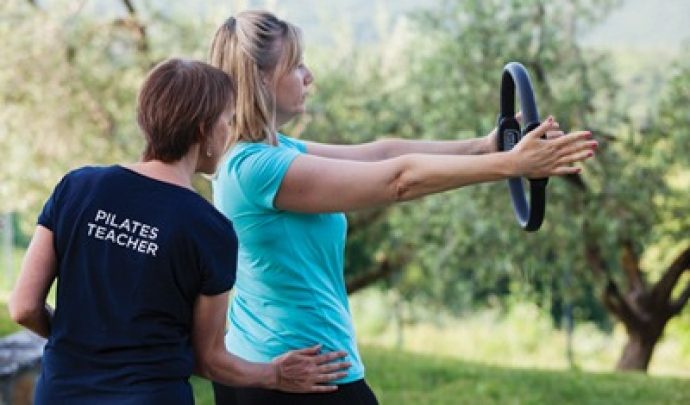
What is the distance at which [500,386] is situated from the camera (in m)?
7.89

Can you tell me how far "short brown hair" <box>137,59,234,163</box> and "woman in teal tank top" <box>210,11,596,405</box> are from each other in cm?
29

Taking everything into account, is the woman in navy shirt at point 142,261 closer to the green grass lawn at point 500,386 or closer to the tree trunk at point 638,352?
the green grass lawn at point 500,386

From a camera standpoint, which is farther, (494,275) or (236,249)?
(494,275)

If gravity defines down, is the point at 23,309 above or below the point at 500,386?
above

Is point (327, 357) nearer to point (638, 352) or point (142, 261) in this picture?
point (142, 261)

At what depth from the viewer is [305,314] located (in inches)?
105

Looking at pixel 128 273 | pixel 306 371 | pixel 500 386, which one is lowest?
pixel 500 386

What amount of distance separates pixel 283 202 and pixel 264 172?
0.25 ft

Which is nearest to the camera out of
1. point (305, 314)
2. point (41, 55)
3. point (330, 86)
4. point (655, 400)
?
point (305, 314)

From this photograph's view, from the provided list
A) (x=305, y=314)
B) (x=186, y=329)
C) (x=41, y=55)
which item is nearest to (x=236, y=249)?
(x=186, y=329)

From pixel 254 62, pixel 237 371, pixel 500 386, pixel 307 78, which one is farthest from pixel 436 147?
pixel 500 386

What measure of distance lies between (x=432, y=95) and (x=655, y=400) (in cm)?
447

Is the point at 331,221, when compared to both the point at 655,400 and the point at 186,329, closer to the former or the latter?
the point at 186,329

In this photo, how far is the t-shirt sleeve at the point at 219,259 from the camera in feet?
7.34
